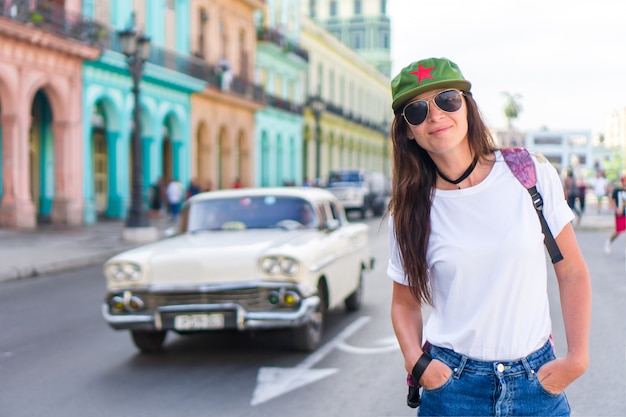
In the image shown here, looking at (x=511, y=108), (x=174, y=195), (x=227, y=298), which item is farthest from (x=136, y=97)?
(x=511, y=108)

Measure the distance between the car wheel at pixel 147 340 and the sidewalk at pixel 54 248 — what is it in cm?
661

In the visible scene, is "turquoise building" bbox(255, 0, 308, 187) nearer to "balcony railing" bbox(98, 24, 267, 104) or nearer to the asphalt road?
"balcony railing" bbox(98, 24, 267, 104)

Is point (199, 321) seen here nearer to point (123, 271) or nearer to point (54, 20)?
point (123, 271)

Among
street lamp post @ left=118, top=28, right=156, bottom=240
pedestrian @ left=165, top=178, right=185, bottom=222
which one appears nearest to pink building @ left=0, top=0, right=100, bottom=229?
pedestrian @ left=165, top=178, right=185, bottom=222

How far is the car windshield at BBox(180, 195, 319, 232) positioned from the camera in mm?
8523

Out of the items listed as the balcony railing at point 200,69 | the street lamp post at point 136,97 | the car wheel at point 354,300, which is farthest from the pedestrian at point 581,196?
the car wheel at point 354,300

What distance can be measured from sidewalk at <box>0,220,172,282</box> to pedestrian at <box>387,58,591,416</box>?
11.9m

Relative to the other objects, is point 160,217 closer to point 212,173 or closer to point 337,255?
point 212,173

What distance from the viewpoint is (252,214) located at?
8617 mm

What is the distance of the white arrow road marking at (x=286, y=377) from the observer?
5.90 metres

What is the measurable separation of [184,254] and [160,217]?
2357 centimetres

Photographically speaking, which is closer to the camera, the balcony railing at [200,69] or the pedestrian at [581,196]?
the balcony railing at [200,69]

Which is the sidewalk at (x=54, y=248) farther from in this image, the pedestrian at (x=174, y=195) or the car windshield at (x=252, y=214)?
the car windshield at (x=252, y=214)

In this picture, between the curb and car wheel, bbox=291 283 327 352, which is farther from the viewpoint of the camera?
the curb
